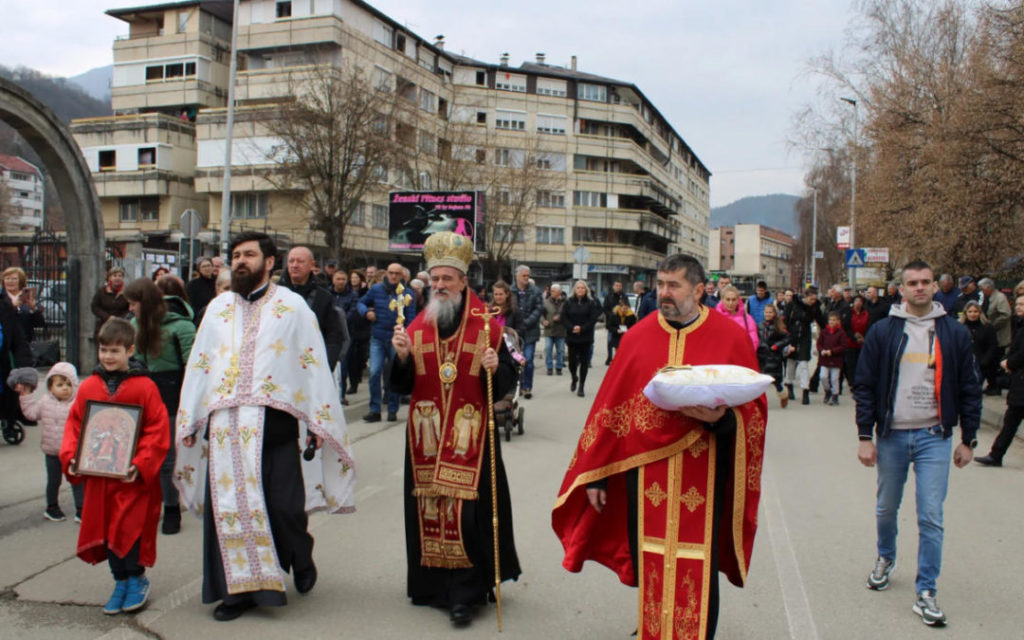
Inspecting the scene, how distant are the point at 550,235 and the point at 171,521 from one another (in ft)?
188

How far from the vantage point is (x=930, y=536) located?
4562mm

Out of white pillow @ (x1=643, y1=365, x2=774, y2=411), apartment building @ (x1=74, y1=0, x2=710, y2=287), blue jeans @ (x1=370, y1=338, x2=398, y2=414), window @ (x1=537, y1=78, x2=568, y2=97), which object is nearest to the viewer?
white pillow @ (x1=643, y1=365, x2=774, y2=411)

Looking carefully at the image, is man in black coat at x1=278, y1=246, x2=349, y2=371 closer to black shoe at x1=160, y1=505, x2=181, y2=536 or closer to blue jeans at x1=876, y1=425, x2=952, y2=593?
black shoe at x1=160, y1=505, x2=181, y2=536

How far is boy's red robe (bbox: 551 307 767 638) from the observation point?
3.48 metres

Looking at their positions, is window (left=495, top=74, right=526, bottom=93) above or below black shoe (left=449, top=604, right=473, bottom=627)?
above

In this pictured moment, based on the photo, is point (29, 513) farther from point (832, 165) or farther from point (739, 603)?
point (832, 165)

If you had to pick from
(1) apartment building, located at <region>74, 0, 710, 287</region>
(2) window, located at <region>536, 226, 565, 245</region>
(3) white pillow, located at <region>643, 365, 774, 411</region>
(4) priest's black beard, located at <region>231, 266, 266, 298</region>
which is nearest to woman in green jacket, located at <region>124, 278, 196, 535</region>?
(4) priest's black beard, located at <region>231, 266, 266, 298</region>

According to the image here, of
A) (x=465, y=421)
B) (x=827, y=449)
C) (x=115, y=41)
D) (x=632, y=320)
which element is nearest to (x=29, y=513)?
(x=465, y=421)

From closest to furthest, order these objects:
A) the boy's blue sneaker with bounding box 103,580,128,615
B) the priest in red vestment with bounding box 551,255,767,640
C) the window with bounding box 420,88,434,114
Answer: the priest in red vestment with bounding box 551,255,767,640 < the boy's blue sneaker with bounding box 103,580,128,615 < the window with bounding box 420,88,434,114

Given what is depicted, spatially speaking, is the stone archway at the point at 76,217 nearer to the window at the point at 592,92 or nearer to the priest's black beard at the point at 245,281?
the priest's black beard at the point at 245,281

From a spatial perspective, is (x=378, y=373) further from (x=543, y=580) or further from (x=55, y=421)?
(x=543, y=580)

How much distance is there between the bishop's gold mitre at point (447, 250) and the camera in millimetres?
4543

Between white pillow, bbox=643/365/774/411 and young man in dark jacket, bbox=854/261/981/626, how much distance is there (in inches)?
75.8

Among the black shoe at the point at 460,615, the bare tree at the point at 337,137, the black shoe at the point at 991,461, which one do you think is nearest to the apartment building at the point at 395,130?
the bare tree at the point at 337,137
